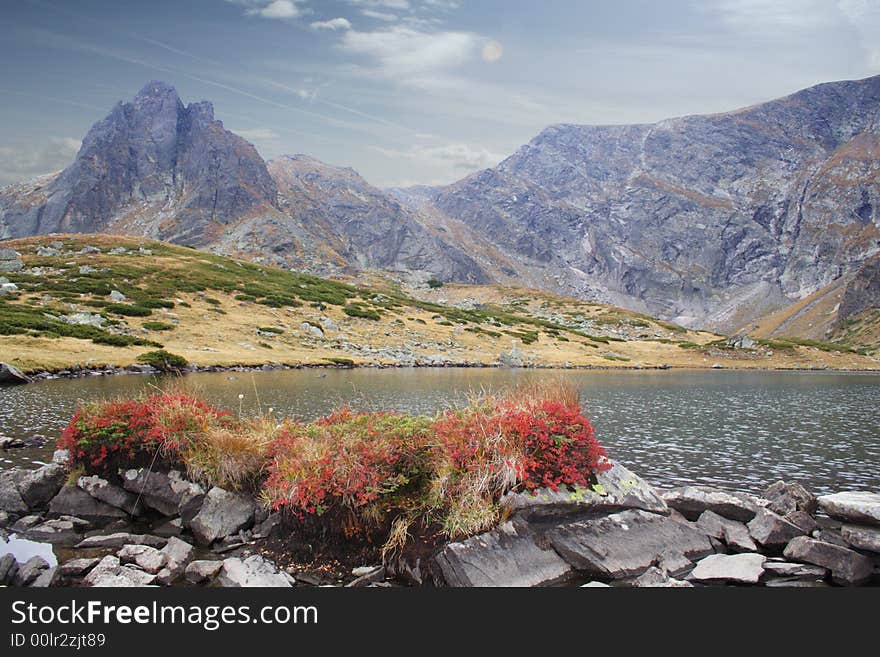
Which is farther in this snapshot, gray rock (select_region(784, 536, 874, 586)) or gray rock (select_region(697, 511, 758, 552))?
gray rock (select_region(697, 511, 758, 552))

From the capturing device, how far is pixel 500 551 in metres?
11.1

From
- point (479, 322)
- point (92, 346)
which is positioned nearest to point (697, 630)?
point (92, 346)

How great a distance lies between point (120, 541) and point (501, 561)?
29.3 feet

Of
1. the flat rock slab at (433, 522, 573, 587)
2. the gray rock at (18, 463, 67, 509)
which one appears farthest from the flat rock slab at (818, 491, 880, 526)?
the gray rock at (18, 463, 67, 509)

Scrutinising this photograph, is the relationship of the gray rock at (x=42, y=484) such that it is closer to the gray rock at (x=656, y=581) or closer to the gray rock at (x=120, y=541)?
the gray rock at (x=120, y=541)

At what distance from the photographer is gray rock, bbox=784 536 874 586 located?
11.2 m

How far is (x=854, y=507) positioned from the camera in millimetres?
13289

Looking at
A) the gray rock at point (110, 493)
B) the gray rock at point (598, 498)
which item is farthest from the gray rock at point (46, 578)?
the gray rock at point (598, 498)

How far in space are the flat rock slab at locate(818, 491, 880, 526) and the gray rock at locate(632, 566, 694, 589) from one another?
5.58 meters

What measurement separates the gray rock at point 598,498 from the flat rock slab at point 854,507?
169 inches

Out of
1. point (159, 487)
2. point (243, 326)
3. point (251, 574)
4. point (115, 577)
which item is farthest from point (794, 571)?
point (243, 326)

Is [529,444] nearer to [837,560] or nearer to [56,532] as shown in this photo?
[837,560]

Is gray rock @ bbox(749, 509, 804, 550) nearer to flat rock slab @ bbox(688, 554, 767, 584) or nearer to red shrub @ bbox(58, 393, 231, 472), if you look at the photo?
flat rock slab @ bbox(688, 554, 767, 584)

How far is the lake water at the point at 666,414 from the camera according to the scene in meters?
21.2
